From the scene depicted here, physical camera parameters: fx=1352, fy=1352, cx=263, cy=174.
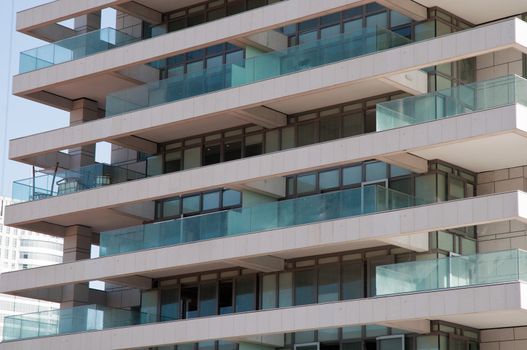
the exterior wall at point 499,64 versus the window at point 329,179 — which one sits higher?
the exterior wall at point 499,64

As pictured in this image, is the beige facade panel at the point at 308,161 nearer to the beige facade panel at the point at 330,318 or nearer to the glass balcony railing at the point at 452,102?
the glass balcony railing at the point at 452,102

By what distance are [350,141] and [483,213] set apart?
17.2 feet

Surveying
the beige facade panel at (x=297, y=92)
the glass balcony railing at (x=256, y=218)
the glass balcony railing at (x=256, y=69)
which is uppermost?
the glass balcony railing at (x=256, y=69)

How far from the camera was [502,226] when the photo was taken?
4241 centimetres

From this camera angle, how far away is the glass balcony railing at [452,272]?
127 ft

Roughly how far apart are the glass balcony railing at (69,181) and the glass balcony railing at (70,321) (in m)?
4.76

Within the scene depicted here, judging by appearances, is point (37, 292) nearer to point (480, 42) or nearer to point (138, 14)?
point (138, 14)

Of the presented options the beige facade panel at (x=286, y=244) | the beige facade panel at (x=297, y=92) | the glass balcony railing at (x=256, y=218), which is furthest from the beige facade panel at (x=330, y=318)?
the beige facade panel at (x=297, y=92)

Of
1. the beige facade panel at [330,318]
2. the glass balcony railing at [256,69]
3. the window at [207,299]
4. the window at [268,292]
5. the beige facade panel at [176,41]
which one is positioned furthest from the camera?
the window at [207,299]

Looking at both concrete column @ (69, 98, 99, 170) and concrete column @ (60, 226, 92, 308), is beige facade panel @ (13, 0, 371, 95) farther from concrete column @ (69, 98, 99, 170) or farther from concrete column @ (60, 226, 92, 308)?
concrete column @ (60, 226, 92, 308)

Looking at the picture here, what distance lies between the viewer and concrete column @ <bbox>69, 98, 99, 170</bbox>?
54.4 metres

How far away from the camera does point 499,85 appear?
40.0 m

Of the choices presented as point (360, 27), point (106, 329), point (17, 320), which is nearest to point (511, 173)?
point (360, 27)

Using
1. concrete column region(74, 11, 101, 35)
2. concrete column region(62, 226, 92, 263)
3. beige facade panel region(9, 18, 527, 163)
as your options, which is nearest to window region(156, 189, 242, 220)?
beige facade panel region(9, 18, 527, 163)
